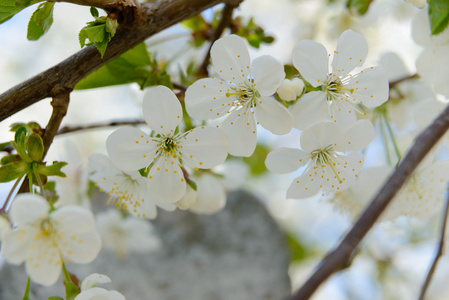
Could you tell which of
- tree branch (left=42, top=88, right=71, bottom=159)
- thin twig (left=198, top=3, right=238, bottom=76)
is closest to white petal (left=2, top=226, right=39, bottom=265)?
tree branch (left=42, top=88, right=71, bottom=159)

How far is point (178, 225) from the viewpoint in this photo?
112 centimetres

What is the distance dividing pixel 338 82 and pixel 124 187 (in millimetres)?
313

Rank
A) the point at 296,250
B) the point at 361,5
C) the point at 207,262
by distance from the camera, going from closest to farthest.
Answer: the point at 361,5 < the point at 207,262 < the point at 296,250

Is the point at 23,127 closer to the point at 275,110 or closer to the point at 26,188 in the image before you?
the point at 26,188

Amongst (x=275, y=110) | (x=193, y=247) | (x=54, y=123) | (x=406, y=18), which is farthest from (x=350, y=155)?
(x=406, y=18)

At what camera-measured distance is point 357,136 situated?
0.52 m

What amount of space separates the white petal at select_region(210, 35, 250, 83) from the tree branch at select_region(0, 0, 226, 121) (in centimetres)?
8

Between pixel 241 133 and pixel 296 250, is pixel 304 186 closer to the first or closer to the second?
pixel 241 133

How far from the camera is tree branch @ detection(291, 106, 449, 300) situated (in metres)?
0.43

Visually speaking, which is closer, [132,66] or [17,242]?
[17,242]

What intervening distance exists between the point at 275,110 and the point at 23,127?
0.29 metres

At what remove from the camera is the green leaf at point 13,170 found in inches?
19.8

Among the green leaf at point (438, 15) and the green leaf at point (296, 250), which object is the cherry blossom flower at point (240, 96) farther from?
the green leaf at point (296, 250)

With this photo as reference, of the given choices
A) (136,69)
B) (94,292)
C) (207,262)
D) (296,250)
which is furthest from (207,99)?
(296,250)
